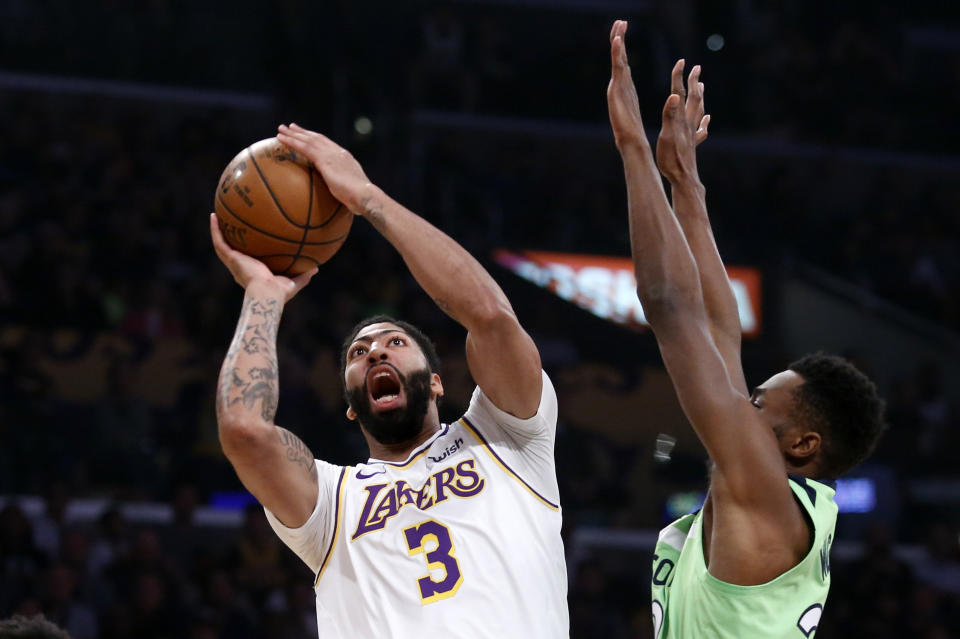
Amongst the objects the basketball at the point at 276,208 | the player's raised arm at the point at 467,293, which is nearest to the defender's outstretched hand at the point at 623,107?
the player's raised arm at the point at 467,293

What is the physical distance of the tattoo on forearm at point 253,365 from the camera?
3.04 m

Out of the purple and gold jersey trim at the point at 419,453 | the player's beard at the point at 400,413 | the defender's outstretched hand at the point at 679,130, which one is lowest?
the purple and gold jersey trim at the point at 419,453

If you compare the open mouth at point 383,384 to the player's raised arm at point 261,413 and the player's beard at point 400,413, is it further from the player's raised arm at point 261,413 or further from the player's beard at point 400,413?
the player's raised arm at point 261,413

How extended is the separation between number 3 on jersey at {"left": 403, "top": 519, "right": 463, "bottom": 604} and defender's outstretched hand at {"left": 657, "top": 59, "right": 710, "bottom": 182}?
1.17 m

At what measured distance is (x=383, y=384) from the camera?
350 cm

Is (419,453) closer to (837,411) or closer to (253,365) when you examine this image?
(253,365)

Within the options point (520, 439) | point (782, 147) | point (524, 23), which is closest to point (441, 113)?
point (524, 23)

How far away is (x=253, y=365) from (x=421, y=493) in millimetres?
594

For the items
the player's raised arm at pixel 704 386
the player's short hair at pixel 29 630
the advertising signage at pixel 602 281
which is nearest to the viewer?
the player's short hair at pixel 29 630

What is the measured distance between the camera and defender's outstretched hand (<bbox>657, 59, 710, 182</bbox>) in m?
3.14

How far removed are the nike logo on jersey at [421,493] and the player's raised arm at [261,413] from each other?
0.54 ft

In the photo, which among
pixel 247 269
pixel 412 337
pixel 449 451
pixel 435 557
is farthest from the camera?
pixel 412 337

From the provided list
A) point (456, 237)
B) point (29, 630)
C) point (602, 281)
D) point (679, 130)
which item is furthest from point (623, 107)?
point (602, 281)

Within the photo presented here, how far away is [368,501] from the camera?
3.32 m
